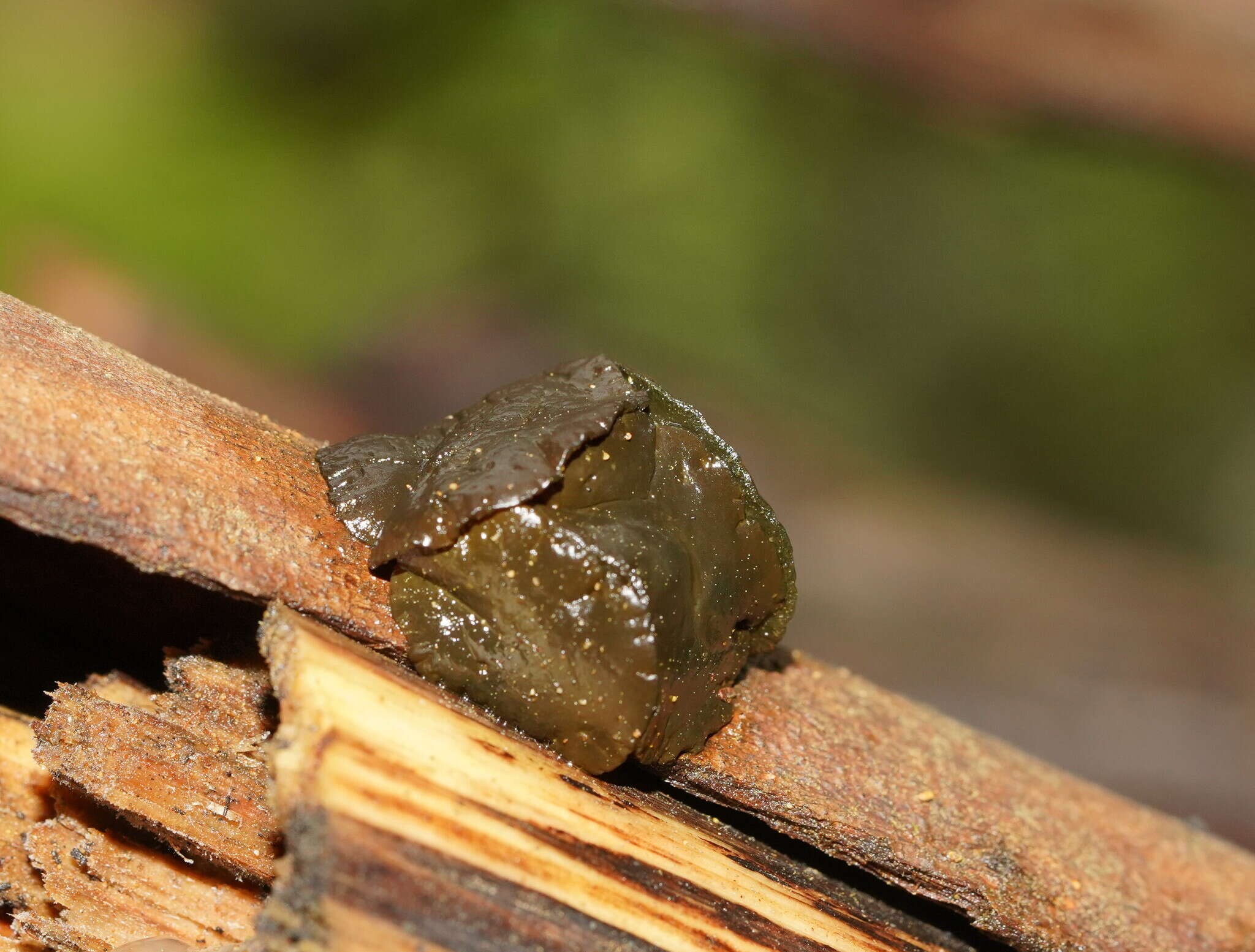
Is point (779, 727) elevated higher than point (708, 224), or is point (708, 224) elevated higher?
point (708, 224)

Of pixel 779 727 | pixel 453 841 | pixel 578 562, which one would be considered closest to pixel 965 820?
pixel 779 727

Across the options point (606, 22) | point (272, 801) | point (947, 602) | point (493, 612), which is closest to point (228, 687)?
point (272, 801)

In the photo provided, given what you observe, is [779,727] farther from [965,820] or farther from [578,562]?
[578,562]

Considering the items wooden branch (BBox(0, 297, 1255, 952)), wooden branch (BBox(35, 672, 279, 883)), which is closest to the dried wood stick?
wooden branch (BBox(35, 672, 279, 883))

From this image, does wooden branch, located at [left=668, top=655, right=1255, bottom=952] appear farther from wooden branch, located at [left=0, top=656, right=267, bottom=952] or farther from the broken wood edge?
wooden branch, located at [left=0, top=656, right=267, bottom=952]

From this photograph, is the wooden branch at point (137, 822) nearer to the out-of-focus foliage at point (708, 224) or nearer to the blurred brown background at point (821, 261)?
the blurred brown background at point (821, 261)

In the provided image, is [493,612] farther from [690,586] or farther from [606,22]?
[606,22]
